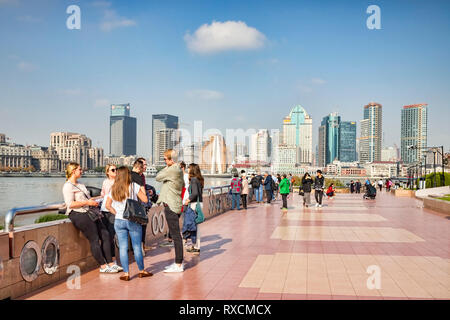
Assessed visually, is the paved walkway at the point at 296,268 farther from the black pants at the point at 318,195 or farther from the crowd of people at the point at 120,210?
the black pants at the point at 318,195

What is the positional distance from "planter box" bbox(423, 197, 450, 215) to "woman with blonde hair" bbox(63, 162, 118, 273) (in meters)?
14.2

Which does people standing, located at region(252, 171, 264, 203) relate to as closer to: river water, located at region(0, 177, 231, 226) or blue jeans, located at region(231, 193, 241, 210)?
blue jeans, located at region(231, 193, 241, 210)

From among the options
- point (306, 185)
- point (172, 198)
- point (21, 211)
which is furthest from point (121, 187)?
point (306, 185)

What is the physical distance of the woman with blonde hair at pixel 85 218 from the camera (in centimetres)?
621

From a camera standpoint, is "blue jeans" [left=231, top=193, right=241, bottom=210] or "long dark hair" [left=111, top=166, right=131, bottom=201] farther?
"blue jeans" [left=231, top=193, right=241, bottom=210]

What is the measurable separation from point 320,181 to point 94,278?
14.2 metres

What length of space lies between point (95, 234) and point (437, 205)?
15754 mm

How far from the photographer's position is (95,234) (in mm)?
6480

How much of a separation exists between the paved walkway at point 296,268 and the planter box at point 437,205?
16.5ft

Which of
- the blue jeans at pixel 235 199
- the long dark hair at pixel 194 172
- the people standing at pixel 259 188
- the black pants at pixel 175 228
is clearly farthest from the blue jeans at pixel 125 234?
the people standing at pixel 259 188

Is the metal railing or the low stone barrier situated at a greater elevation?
the metal railing

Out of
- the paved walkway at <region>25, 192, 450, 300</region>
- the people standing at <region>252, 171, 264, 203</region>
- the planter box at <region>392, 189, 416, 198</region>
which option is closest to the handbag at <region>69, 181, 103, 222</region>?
the paved walkway at <region>25, 192, 450, 300</region>

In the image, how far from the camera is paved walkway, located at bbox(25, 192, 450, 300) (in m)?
5.52
